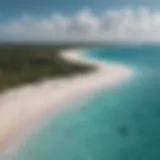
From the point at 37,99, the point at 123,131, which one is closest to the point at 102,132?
the point at 123,131

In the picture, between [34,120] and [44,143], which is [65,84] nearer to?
[34,120]

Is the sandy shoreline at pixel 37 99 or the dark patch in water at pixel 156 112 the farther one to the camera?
the dark patch in water at pixel 156 112

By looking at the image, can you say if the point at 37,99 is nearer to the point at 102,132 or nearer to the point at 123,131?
the point at 102,132

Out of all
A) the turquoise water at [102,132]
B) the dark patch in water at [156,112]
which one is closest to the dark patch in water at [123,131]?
the turquoise water at [102,132]

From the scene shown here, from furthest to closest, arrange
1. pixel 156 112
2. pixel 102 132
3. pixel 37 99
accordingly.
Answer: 1. pixel 37 99
2. pixel 156 112
3. pixel 102 132

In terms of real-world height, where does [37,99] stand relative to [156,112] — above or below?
above

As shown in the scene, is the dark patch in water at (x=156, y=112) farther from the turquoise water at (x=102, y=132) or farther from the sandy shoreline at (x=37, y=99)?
the sandy shoreline at (x=37, y=99)

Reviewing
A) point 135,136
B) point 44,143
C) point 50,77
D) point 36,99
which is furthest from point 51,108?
point 50,77
